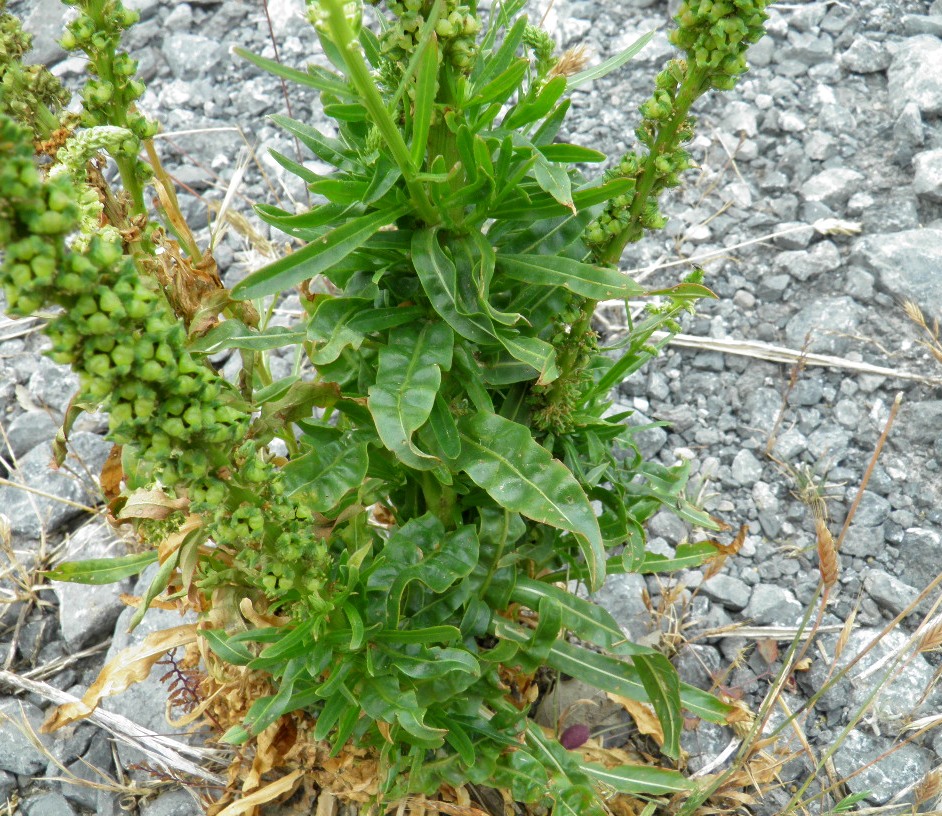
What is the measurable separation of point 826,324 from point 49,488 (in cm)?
347

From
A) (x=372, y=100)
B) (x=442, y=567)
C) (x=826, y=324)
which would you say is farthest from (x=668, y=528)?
(x=372, y=100)

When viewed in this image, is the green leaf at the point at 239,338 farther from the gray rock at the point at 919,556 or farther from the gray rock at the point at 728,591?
the gray rock at the point at 919,556

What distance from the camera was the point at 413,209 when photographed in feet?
6.63

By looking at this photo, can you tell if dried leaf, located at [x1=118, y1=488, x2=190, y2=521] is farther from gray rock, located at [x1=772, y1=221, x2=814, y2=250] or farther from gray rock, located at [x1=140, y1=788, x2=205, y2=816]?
gray rock, located at [x1=772, y1=221, x2=814, y2=250]

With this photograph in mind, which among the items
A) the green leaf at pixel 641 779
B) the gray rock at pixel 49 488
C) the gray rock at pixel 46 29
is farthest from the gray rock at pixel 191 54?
the green leaf at pixel 641 779

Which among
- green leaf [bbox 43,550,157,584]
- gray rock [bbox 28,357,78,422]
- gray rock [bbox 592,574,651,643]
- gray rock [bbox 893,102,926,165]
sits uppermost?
gray rock [bbox 893,102,926,165]

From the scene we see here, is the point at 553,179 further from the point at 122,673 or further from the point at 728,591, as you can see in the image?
the point at 728,591

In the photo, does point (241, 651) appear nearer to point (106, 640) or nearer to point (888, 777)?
point (106, 640)

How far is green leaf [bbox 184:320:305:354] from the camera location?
7.06ft

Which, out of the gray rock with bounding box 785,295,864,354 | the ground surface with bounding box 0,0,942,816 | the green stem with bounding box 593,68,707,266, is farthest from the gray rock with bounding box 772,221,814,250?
the green stem with bounding box 593,68,707,266

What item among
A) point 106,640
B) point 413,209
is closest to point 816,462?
point 413,209

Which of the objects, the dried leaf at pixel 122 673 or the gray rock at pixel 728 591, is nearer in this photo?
the dried leaf at pixel 122 673

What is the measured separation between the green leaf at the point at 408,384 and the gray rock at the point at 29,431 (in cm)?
245

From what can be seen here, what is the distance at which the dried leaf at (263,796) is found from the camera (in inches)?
102
